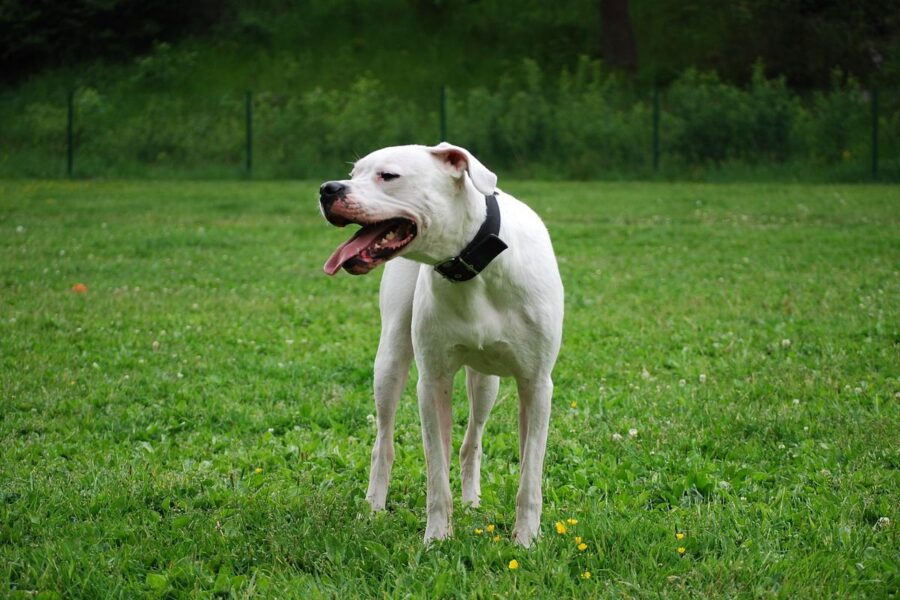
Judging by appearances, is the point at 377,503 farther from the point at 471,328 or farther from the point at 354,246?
the point at 354,246

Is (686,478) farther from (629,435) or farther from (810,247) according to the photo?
(810,247)

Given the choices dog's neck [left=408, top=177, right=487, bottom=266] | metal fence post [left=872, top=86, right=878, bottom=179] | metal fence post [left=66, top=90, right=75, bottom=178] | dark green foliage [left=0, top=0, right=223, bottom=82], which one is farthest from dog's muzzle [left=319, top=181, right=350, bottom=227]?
dark green foliage [left=0, top=0, right=223, bottom=82]

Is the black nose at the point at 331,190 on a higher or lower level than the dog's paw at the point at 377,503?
higher

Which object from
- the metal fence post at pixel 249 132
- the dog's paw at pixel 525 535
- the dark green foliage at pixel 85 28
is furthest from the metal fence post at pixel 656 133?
the dark green foliage at pixel 85 28

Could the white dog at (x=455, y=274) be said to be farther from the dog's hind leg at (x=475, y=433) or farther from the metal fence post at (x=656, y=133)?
the metal fence post at (x=656, y=133)

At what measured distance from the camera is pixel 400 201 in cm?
354

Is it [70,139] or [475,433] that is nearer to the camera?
[475,433]

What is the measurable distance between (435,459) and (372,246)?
3.28ft

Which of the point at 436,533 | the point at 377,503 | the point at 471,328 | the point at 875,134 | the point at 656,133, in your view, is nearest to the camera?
the point at 471,328

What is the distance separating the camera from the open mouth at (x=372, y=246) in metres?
3.46

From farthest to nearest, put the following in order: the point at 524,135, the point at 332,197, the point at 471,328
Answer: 1. the point at 524,135
2. the point at 471,328
3. the point at 332,197

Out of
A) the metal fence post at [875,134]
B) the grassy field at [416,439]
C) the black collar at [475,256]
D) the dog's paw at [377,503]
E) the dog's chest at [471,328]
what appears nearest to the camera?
the grassy field at [416,439]

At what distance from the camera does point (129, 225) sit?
14766 mm

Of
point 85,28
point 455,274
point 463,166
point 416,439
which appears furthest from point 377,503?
point 85,28
